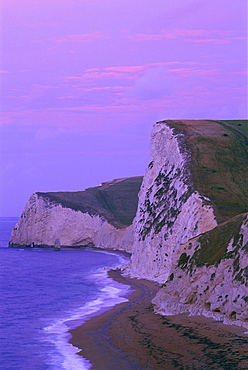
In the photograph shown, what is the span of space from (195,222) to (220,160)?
2059cm

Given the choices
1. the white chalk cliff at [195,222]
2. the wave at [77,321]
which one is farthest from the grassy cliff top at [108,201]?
the wave at [77,321]

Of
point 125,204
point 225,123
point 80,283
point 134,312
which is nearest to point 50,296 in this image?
point 80,283

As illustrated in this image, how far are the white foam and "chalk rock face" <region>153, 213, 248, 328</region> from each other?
6317mm

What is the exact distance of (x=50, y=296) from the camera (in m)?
56.8

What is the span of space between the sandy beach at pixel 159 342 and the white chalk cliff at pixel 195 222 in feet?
4.84

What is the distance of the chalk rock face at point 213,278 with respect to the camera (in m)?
32.4

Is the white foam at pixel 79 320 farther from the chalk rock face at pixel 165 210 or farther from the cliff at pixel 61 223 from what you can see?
the cliff at pixel 61 223

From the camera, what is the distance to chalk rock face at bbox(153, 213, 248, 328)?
32.4 metres

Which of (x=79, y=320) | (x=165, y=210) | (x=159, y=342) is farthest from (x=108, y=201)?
(x=159, y=342)

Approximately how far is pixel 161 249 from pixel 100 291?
850 cm

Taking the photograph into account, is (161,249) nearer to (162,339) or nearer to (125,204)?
(162,339)

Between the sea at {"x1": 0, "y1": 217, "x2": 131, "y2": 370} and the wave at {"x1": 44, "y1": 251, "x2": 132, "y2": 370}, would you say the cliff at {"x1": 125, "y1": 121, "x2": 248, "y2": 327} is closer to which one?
the wave at {"x1": 44, "y1": 251, "x2": 132, "y2": 370}

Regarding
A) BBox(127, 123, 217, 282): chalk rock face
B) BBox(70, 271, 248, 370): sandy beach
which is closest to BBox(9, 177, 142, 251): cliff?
BBox(127, 123, 217, 282): chalk rock face

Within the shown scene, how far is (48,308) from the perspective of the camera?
161ft
